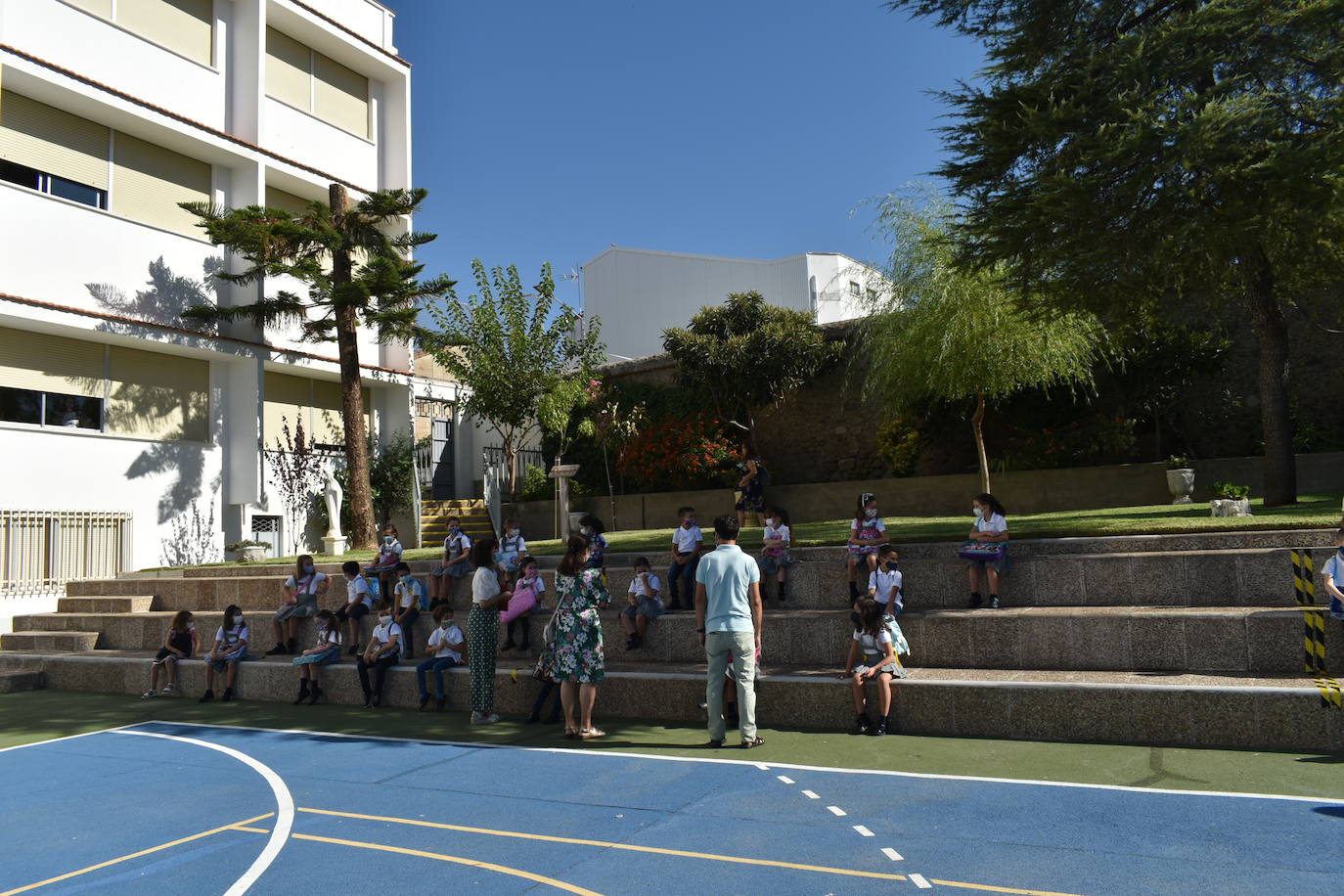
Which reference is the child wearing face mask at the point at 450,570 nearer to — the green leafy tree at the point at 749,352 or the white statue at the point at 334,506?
the green leafy tree at the point at 749,352

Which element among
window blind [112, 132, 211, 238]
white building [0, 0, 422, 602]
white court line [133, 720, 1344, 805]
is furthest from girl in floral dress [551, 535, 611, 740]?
window blind [112, 132, 211, 238]

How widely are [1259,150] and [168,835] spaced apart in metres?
12.1

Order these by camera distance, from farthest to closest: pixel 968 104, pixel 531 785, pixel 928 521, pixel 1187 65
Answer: pixel 928 521 < pixel 968 104 < pixel 1187 65 < pixel 531 785

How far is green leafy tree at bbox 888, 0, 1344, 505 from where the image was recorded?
10.6 m

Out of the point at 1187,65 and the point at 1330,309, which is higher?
the point at 1187,65

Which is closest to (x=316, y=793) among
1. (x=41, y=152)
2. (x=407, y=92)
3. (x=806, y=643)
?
(x=806, y=643)

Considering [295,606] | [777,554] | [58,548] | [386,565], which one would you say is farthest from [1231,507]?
[58,548]

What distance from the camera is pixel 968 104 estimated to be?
12.4m

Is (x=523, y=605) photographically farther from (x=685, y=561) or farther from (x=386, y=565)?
(x=386, y=565)

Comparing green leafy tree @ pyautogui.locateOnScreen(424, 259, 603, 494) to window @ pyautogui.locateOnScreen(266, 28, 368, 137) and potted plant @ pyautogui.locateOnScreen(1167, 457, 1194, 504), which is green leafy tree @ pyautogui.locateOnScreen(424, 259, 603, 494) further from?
potted plant @ pyautogui.locateOnScreen(1167, 457, 1194, 504)

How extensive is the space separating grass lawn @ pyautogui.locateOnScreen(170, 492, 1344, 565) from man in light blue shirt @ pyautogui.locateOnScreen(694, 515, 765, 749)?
4597 millimetres

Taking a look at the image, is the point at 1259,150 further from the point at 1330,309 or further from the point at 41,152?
the point at 41,152

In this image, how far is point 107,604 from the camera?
17.0m

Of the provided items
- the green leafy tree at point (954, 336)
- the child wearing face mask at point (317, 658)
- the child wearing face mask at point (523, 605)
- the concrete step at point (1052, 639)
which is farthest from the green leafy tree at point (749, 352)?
the child wearing face mask at point (317, 658)
